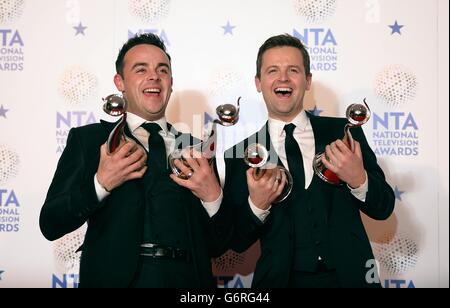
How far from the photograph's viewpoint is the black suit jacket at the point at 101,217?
6.16 feet

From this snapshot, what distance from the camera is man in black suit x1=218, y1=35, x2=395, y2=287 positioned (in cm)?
192

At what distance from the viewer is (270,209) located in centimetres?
202

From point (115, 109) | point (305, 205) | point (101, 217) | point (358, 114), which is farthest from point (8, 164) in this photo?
point (358, 114)

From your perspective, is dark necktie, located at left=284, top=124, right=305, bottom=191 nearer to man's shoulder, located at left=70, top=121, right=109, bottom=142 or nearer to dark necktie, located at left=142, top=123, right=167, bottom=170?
dark necktie, located at left=142, top=123, right=167, bottom=170

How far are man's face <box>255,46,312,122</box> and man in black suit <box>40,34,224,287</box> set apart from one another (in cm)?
39

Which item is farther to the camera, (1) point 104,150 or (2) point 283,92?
(2) point 283,92

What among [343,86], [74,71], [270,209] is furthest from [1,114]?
[343,86]

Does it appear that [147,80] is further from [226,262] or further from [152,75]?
[226,262]

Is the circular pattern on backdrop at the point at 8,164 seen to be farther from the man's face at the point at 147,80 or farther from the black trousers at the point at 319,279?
the black trousers at the point at 319,279

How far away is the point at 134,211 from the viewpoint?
1912 millimetres

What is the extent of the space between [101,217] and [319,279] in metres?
0.76

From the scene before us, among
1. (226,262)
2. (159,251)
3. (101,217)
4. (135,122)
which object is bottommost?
(226,262)

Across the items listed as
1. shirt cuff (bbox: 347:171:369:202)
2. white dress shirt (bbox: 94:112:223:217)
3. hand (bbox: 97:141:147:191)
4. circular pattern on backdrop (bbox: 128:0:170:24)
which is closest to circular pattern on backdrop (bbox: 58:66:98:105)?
circular pattern on backdrop (bbox: 128:0:170:24)
